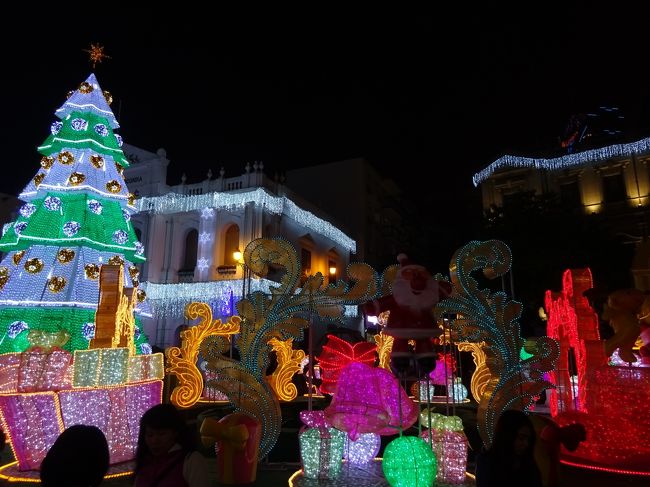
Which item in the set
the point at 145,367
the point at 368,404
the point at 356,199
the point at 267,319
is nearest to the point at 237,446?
the point at 267,319

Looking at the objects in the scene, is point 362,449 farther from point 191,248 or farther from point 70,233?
point 191,248

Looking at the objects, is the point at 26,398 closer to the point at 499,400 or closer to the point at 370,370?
the point at 370,370

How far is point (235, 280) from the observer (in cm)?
2148

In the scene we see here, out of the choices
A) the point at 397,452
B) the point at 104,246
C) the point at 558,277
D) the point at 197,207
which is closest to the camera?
the point at 397,452

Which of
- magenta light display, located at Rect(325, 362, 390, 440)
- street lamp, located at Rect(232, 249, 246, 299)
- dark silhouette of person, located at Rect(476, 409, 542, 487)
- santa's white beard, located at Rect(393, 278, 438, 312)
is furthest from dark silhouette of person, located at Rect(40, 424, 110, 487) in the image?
street lamp, located at Rect(232, 249, 246, 299)

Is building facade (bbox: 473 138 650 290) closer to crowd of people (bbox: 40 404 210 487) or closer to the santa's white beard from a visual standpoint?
the santa's white beard

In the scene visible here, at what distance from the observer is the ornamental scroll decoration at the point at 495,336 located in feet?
18.5

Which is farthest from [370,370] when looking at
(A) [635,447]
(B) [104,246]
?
(B) [104,246]

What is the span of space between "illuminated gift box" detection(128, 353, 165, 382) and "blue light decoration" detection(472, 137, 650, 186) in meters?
25.8

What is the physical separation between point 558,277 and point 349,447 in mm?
16570

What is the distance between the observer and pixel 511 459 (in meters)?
3.07

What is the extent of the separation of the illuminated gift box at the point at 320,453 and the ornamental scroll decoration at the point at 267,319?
1.55 feet

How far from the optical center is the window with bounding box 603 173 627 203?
2625 centimetres

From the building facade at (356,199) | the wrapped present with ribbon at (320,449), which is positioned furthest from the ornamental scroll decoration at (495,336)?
the building facade at (356,199)
